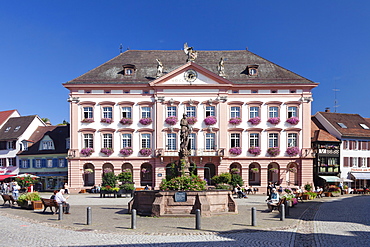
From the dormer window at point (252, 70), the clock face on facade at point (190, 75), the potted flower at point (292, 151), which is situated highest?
the dormer window at point (252, 70)

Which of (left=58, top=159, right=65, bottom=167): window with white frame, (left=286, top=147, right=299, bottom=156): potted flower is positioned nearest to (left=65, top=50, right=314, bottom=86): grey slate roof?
(left=286, top=147, right=299, bottom=156): potted flower

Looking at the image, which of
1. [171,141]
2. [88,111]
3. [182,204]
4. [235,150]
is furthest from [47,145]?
[182,204]

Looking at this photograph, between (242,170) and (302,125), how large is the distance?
8485 millimetres

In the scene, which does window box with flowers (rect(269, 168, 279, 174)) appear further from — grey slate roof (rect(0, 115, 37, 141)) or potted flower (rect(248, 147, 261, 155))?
grey slate roof (rect(0, 115, 37, 141))

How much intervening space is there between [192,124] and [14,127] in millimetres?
26272

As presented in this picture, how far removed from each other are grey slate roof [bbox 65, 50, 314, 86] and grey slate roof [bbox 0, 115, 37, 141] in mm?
13684

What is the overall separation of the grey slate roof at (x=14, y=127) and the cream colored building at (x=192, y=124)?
1251 centimetres

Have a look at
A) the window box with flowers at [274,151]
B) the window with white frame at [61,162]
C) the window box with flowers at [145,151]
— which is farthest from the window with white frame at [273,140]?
the window with white frame at [61,162]

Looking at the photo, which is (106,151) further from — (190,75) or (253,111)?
(253,111)

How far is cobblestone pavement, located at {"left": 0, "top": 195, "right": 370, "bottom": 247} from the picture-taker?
45.9 feet

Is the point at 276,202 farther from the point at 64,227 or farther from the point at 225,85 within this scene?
the point at 225,85

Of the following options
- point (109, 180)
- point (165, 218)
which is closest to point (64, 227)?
point (165, 218)

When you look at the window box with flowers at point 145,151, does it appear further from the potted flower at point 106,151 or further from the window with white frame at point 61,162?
the window with white frame at point 61,162

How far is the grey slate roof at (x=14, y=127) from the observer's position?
56.7 m
